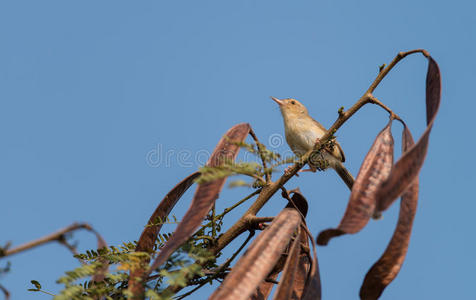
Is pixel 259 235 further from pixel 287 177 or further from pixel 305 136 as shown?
pixel 305 136

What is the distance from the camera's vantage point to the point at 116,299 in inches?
84.7

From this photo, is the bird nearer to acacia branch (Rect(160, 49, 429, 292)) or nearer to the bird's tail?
the bird's tail

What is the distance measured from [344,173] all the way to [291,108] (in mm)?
1305

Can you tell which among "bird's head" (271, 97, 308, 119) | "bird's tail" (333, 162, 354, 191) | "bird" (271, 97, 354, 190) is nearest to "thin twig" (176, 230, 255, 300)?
"bird" (271, 97, 354, 190)

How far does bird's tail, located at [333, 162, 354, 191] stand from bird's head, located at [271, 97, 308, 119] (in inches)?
39.0

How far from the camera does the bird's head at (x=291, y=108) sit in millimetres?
6574

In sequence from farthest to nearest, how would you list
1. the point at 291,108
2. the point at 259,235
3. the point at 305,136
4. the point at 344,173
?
the point at 291,108 → the point at 305,136 → the point at 344,173 → the point at 259,235

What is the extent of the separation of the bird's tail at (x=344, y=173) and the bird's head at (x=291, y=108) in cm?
99

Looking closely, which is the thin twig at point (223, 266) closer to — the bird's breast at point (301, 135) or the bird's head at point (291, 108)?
the bird's breast at point (301, 135)

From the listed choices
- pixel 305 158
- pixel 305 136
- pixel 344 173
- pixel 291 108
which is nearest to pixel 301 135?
pixel 305 136

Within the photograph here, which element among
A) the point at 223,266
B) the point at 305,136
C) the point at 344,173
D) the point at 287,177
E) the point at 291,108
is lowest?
the point at 223,266

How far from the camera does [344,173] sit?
5.85 meters

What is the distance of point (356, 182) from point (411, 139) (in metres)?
0.45

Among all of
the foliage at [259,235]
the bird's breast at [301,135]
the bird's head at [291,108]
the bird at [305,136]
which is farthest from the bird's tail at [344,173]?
the foliage at [259,235]
